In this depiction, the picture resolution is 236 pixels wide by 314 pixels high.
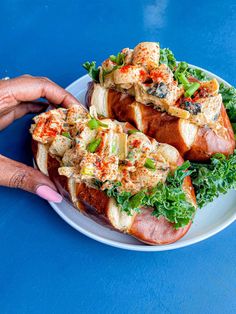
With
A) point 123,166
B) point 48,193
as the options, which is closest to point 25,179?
point 48,193

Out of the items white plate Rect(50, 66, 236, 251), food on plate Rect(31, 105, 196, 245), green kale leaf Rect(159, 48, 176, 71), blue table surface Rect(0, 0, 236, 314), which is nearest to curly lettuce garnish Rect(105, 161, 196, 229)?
food on plate Rect(31, 105, 196, 245)

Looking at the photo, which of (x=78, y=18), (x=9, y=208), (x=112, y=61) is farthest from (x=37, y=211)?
(x=78, y=18)

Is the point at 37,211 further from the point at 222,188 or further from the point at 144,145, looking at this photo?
the point at 222,188

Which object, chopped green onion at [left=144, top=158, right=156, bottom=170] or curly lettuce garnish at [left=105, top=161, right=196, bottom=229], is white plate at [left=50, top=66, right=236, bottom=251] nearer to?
curly lettuce garnish at [left=105, top=161, right=196, bottom=229]

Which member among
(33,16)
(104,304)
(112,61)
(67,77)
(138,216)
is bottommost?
(104,304)

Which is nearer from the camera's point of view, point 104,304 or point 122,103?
point 104,304

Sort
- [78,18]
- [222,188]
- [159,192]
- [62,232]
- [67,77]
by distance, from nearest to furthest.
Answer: [159,192], [222,188], [62,232], [67,77], [78,18]
